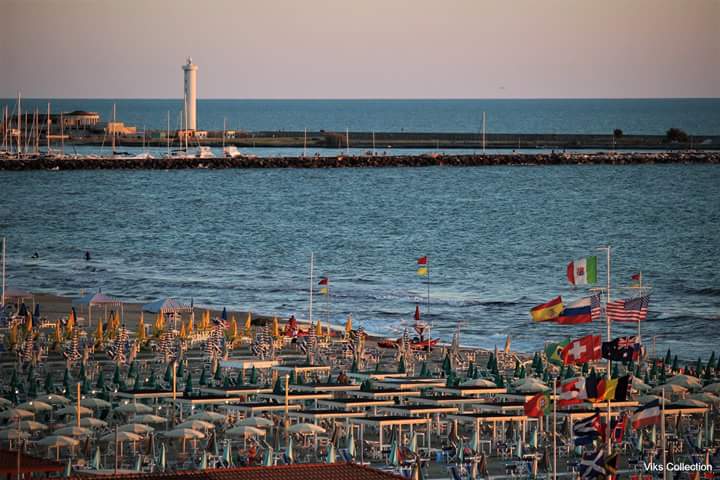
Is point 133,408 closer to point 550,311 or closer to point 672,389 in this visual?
point 550,311

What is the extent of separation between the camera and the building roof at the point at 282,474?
1891 centimetres

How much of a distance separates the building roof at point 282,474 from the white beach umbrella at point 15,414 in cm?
691

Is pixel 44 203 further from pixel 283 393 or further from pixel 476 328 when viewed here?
pixel 283 393

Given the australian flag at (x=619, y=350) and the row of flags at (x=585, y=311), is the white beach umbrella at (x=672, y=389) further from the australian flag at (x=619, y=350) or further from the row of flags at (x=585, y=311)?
the australian flag at (x=619, y=350)

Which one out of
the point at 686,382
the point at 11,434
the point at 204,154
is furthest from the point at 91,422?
the point at 204,154

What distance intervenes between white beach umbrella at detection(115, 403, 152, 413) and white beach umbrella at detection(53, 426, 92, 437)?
5.64ft

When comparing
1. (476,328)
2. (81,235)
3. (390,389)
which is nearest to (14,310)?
(476,328)

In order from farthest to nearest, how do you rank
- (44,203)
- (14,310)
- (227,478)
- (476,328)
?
(44,203), (476,328), (14,310), (227,478)

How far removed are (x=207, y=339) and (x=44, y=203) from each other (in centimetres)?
6602

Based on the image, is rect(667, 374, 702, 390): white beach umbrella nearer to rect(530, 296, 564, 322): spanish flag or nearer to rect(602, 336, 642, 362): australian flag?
rect(530, 296, 564, 322): spanish flag

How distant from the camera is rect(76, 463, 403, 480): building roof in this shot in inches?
745

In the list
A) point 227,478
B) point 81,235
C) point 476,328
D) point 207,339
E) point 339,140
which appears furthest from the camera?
point 339,140

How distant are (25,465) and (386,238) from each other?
62.6 m

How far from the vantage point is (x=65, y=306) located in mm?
48062
